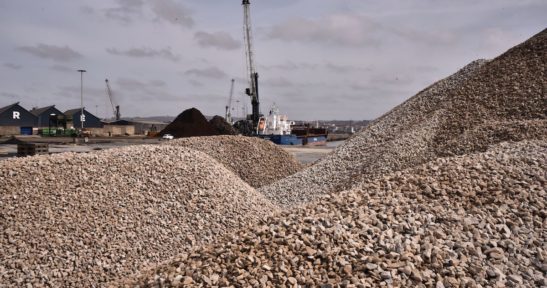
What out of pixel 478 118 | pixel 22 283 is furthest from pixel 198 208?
pixel 478 118

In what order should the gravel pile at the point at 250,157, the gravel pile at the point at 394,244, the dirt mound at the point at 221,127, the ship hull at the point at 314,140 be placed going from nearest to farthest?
the gravel pile at the point at 394,244 → the gravel pile at the point at 250,157 → the dirt mound at the point at 221,127 → the ship hull at the point at 314,140

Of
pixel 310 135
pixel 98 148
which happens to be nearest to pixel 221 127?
pixel 310 135

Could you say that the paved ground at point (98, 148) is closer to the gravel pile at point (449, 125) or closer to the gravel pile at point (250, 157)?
the gravel pile at point (250, 157)

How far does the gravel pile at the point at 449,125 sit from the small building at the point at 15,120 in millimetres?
66019

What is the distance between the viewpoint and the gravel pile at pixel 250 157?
635 inches

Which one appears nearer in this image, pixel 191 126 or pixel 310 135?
pixel 191 126

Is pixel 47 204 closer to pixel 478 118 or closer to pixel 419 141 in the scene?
pixel 419 141

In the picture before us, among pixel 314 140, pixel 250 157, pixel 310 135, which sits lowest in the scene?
pixel 250 157

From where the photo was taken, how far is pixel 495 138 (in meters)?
12.0

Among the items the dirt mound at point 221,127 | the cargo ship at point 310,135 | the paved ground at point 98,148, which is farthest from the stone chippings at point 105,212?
the cargo ship at point 310,135

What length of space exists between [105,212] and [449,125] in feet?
36.1

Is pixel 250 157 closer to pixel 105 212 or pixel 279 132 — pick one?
pixel 105 212

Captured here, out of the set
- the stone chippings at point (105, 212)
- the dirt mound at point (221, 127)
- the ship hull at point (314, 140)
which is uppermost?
the dirt mound at point (221, 127)

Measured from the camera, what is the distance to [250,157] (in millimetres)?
16875
